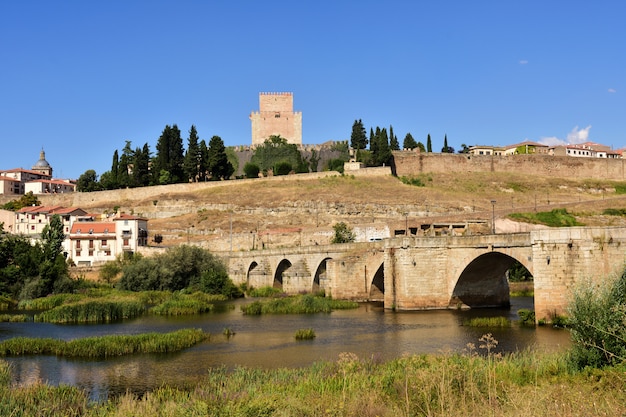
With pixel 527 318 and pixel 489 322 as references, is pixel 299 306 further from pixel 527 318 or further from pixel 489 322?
pixel 527 318

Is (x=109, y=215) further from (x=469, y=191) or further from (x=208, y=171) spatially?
(x=469, y=191)

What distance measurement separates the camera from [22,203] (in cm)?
7569

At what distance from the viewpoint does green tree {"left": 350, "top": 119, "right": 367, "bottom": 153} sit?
88.9 metres

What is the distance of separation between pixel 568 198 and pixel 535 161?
1075cm

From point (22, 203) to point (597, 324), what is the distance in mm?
73977

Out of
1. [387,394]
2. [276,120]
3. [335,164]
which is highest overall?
[276,120]

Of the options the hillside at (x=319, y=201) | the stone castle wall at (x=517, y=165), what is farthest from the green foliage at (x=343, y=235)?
the stone castle wall at (x=517, y=165)

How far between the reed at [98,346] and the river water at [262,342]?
0.63m

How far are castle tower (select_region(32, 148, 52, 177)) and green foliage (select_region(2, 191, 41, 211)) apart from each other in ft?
83.3

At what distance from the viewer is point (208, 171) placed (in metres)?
80.6

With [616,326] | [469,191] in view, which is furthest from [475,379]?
[469,191]

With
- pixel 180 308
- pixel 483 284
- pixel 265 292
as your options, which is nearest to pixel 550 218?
pixel 265 292

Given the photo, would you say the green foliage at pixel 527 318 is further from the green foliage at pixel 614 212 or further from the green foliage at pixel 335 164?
the green foliage at pixel 335 164

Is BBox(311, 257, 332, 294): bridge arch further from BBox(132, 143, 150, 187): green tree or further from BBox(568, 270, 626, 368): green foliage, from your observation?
BBox(132, 143, 150, 187): green tree
